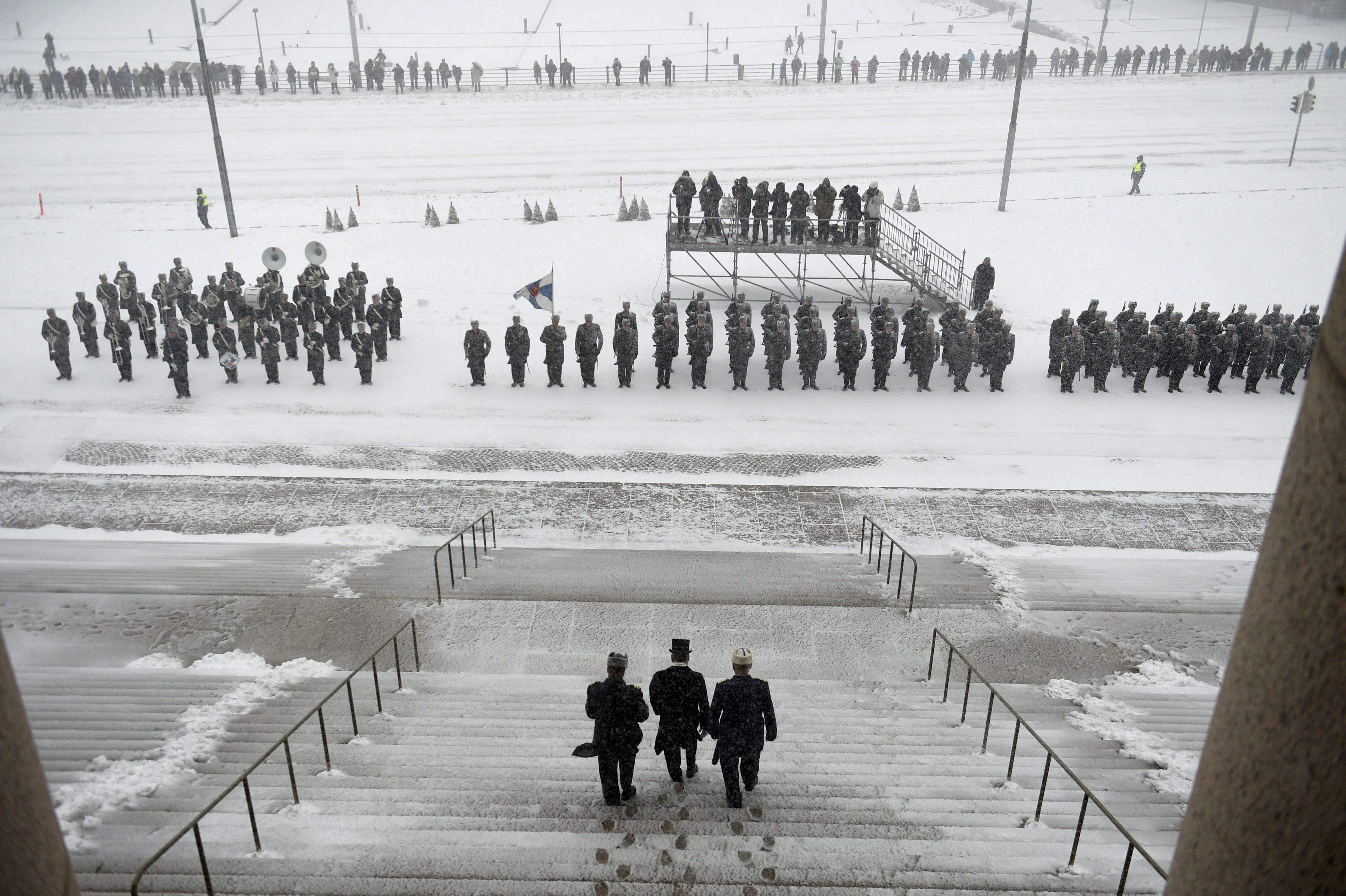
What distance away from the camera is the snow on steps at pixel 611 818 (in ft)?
18.4

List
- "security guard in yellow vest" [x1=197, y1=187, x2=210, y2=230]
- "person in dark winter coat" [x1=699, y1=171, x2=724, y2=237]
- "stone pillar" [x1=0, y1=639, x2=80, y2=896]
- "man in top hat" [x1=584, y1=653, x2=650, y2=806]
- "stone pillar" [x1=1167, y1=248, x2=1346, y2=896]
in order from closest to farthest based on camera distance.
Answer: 1. "stone pillar" [x1=1167, y1=248, x2=1346, y2=896]
2. "stone pillar" [x1=0, y1=639, x2=80, y2=896]
3. "man in top hat" [x1=584, y1=653, x2=650, y2=806]
4. "person in dark winter coat" [x1=699, y1=171, x2=724, y2=237]
5. "security guard in yellow vest" [x1=197, y1=187, x2=210, y2=230]

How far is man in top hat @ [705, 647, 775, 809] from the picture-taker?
6.41m

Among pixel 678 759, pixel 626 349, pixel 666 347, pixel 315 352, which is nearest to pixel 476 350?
pixel 626 349

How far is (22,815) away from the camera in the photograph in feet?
6.17

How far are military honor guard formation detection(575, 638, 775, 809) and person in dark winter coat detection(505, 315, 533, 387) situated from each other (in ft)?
41.8

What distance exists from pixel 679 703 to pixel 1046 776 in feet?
8.18

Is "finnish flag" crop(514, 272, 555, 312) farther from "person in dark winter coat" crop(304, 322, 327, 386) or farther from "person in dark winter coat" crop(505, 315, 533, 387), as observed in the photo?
"person in dark winter coat" crop(304, 322, 327, 386)

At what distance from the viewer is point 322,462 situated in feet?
52.1

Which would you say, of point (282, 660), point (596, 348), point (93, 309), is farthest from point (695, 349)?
point (93, 309)

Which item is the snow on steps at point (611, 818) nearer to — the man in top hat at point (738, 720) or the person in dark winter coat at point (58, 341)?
the man in top hat at point (738, 720)

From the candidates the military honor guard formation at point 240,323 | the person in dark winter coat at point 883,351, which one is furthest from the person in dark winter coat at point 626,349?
the military honor guard formation at point 240,323

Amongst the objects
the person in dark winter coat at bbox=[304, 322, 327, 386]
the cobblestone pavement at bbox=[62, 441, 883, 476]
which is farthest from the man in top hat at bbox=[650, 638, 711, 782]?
the person in dark winter coat at bbox=[304, 322, 327, 386]

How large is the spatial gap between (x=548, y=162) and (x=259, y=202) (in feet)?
31.2

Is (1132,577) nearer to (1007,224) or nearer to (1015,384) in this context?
(1015,384)
